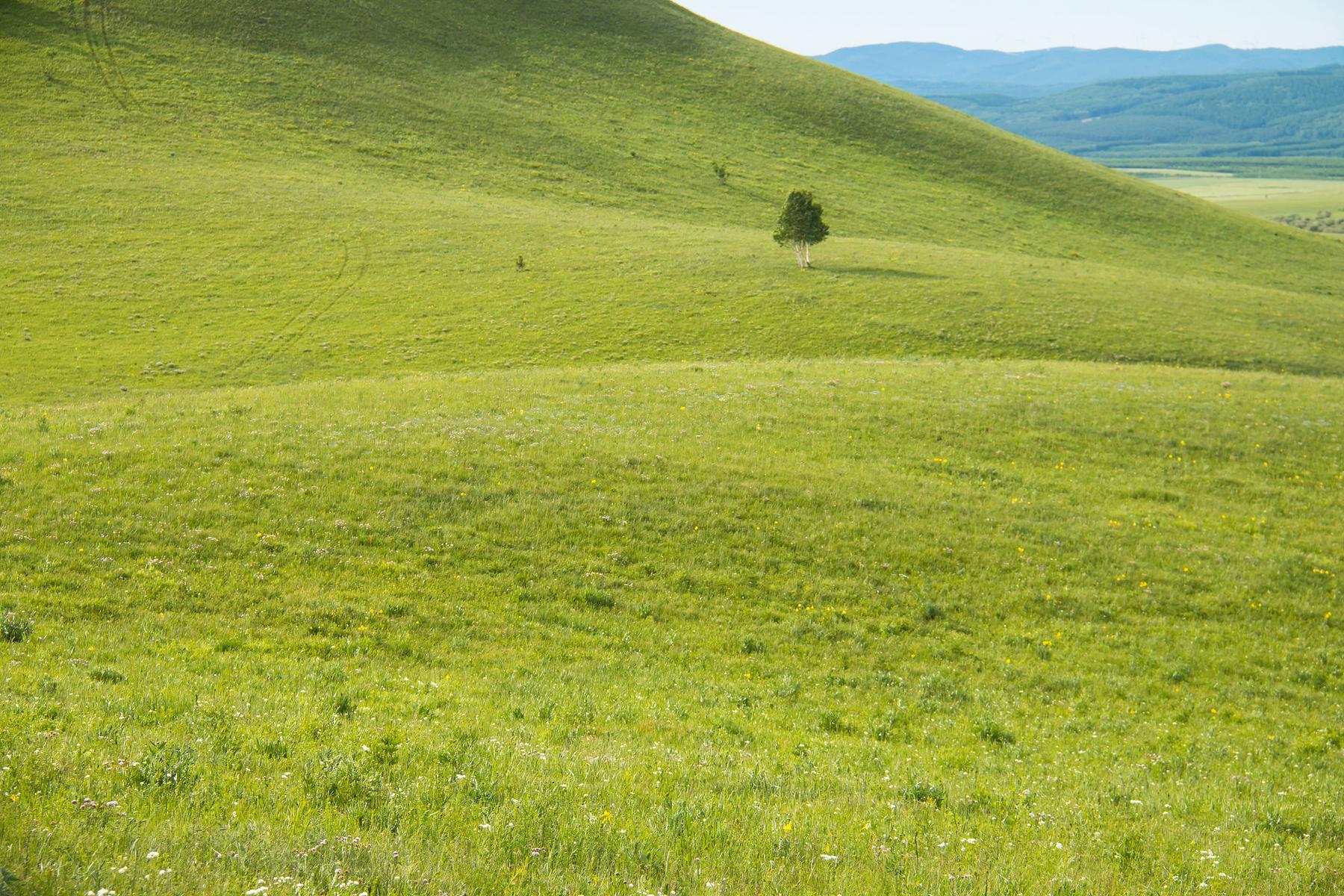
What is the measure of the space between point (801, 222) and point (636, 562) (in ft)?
141

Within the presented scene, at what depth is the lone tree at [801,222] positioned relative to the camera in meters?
55.9

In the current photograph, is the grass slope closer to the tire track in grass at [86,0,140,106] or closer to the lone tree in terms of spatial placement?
the tire track in grass at [86,0,140,106]

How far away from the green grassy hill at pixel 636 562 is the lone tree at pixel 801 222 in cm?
284

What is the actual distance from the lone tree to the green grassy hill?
9.33 feet

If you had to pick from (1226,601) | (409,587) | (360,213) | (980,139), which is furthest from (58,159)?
(980,139)

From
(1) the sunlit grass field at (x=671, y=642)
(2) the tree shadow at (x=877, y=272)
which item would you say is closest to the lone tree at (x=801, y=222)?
(2) the tree shadow at (x=877, y=272)

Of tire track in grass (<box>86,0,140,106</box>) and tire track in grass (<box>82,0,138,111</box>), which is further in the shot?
tire track in grass (<box>86,0,140,106</box>)

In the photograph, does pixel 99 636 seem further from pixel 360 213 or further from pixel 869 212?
pixel 869 212

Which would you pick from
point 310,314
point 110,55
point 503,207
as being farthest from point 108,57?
point 310,314

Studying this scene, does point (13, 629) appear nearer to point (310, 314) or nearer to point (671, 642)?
point (671, 642)

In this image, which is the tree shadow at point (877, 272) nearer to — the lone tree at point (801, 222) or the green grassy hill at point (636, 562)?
the green grassy hill at point (636, 562)

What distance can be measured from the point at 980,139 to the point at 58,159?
9708 cm

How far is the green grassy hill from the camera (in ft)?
24.3

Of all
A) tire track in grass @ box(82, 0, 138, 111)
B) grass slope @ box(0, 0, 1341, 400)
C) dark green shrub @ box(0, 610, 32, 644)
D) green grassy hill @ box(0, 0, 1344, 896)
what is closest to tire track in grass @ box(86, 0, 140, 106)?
tire track in grass @ box(82, 0, 138, 111)
